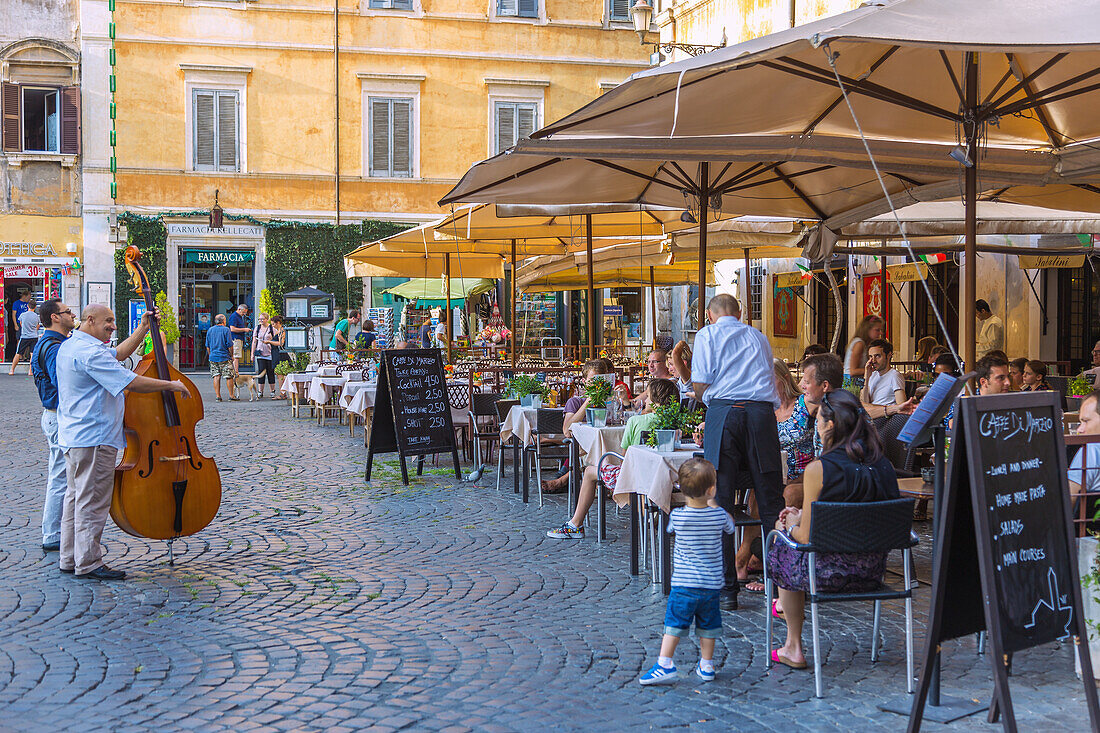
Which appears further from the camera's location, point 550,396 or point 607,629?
point 550,396

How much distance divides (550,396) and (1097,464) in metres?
5.61

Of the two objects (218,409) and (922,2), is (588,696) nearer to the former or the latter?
(922,2)

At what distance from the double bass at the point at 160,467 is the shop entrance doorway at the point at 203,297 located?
2027 cm

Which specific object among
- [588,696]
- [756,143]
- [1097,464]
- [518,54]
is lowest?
[588,696]

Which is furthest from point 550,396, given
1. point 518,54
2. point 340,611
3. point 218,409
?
point 518,54

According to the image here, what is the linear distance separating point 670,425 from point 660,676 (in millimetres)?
2305

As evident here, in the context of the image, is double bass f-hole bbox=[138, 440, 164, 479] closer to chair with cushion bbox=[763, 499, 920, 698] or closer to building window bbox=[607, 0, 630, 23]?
chair with cushion bbox=[763, 499, 920, 698]

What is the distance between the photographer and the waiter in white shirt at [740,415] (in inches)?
241

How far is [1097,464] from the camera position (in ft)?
16.8

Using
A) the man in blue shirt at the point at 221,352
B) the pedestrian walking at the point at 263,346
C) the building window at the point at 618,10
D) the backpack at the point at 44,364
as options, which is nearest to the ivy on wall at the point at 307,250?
the pedestrian walking at the point at 263,346

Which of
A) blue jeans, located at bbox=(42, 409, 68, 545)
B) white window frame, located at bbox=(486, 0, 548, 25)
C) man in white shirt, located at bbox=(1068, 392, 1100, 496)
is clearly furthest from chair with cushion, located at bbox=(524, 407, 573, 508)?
white window frame, located at bbox=(486, 0, 548, 25)

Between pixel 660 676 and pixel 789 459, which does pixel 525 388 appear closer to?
pixel 789 459

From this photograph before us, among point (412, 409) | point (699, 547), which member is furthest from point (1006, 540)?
point (412, 409)

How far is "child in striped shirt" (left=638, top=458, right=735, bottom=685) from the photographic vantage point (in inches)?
189
